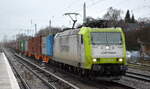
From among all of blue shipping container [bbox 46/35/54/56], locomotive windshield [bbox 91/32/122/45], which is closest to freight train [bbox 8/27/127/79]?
locomotive windshield [bbox 91/32/122/45]

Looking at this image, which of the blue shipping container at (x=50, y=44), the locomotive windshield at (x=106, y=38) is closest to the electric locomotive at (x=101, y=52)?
the locomotive windshield at (x=106, y=38)

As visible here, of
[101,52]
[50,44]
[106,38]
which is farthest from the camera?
[50,44]

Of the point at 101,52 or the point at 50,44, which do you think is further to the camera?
the point at 50,44

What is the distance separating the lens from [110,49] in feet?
44.6

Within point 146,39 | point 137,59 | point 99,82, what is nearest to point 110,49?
point 99,82

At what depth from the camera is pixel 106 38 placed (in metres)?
13.9

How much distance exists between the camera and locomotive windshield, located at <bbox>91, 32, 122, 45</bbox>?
13781 millimetres

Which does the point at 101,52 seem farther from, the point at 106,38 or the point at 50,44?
the point at 50,44

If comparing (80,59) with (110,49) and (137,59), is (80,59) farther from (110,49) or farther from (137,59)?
(137,59)

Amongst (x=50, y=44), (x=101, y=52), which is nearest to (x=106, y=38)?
(x=101, y=52)

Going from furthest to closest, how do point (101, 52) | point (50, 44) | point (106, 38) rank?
point (50, 44)
point (106, 38)
point (101, 52)

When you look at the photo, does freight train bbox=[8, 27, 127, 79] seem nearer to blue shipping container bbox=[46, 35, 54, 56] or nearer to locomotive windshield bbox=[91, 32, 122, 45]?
locomotive windshield bbox=[91, 32, 122, 45]

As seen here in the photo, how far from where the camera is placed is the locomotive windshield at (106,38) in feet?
45.2

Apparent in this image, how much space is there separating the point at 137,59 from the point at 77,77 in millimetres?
17660
